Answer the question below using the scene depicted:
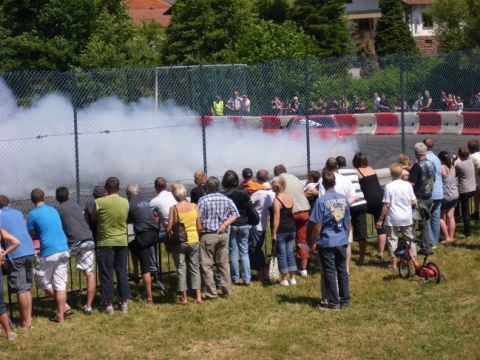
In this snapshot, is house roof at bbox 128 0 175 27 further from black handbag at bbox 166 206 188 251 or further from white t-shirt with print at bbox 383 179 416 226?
black handbag at bbox 166 206 188 251

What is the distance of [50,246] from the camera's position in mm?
11523

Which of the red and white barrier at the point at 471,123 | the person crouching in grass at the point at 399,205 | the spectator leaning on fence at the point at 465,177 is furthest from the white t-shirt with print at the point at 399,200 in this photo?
the red and white barrier at the point at 471,123

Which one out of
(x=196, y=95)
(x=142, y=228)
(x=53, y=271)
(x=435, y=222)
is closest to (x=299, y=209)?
(x=142, y=228)

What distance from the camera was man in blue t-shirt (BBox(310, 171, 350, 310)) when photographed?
1177 centimetres

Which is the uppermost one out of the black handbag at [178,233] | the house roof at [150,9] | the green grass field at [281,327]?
the house roof at [150,9]

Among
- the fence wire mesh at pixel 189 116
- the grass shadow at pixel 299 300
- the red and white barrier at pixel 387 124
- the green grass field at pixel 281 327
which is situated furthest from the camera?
the red and white barrier at pixel 387 124

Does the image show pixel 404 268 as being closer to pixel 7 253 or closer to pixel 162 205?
pixel 162 205

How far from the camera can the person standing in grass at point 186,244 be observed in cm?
1238

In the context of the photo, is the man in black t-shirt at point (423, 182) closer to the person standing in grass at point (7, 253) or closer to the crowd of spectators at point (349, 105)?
the crowd of spectators at point (349, 105)

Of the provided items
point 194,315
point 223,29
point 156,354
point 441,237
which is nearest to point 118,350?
point 156,354

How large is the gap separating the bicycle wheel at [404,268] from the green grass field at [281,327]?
6.1 inches

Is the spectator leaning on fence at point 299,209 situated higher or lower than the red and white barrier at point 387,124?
lower

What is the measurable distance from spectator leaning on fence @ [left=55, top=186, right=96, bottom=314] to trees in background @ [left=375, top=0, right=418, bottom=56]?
167ft

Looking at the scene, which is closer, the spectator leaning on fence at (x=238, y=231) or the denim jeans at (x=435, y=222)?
the spectator leaning on fence at (x=238, y=231)
